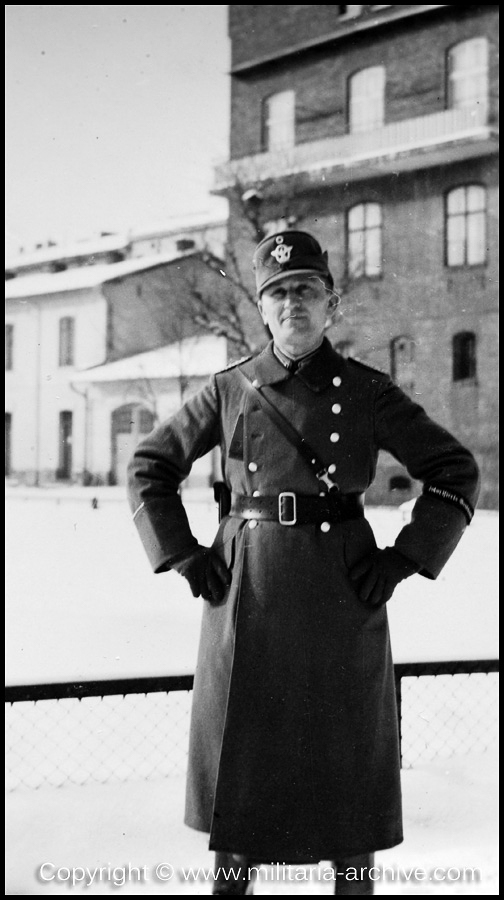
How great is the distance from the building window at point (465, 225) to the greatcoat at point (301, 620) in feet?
4.93

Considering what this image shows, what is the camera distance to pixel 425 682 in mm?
2744

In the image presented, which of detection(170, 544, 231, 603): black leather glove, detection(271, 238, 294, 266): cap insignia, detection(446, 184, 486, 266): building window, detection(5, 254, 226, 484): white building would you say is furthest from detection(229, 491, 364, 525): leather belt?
detection(446, 184, 486, 266): building window

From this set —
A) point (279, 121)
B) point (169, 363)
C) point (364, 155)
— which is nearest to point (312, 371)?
point (169, 363)

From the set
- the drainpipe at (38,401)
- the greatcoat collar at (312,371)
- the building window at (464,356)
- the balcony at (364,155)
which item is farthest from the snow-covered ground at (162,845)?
the balcony at (364,155)

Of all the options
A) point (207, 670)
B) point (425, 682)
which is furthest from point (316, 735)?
point (425, 682)

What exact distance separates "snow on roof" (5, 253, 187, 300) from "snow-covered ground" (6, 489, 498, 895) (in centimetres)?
61

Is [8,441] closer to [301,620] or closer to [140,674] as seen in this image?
[140,674]

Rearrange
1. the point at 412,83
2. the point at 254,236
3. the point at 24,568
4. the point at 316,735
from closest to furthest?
the point at 316,735, the point at 24,568, the point at 254,236, the point at 412,83

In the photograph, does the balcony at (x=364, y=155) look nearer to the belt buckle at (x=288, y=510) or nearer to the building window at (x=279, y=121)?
the building window at (x=279, y=121)

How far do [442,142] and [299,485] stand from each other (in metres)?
1.71

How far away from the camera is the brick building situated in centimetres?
249

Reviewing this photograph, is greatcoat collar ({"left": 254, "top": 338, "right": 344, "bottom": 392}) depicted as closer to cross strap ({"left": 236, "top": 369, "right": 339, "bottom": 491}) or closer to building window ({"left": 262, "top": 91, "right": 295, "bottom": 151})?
cross strap ({"left": 236, "top": 369, "right": 339, "bottom": 491})

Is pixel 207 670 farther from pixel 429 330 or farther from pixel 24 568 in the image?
pixel 429 330

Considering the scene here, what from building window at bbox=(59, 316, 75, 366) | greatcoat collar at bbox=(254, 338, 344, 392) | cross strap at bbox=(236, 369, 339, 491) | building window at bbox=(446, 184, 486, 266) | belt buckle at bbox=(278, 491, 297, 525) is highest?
→ building window at bbox=(446, 184, 486, 266)
